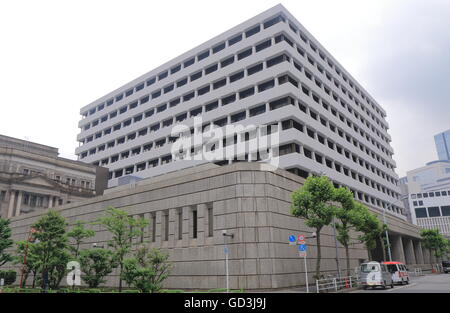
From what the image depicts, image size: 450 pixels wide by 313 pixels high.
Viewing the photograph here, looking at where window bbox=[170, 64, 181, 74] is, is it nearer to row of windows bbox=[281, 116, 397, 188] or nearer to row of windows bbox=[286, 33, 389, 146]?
row of windows bbox=[286, 33, 389, 146]

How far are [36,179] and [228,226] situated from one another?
151 feet

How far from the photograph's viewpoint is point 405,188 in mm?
156250

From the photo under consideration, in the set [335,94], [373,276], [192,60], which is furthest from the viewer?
[192,60]

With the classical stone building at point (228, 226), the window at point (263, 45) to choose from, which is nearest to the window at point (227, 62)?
the window at point (263, 45)

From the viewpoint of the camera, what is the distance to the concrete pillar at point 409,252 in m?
61.8

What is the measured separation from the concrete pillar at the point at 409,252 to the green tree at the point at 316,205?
148 ft

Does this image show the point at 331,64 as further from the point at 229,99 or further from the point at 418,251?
the point at 418,251

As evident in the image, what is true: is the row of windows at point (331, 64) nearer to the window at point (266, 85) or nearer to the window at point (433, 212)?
the window at point (266, 85)

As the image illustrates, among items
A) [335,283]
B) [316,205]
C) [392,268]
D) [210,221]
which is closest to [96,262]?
[210,221]

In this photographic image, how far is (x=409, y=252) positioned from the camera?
205 ft

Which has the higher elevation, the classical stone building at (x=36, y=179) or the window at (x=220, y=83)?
the window at (x=220, y=83)

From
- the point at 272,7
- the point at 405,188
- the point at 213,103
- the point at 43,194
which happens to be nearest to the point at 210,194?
the point at 213,103

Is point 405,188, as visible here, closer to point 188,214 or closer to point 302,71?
point 302,71

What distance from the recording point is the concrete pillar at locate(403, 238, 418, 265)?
61.8 m
